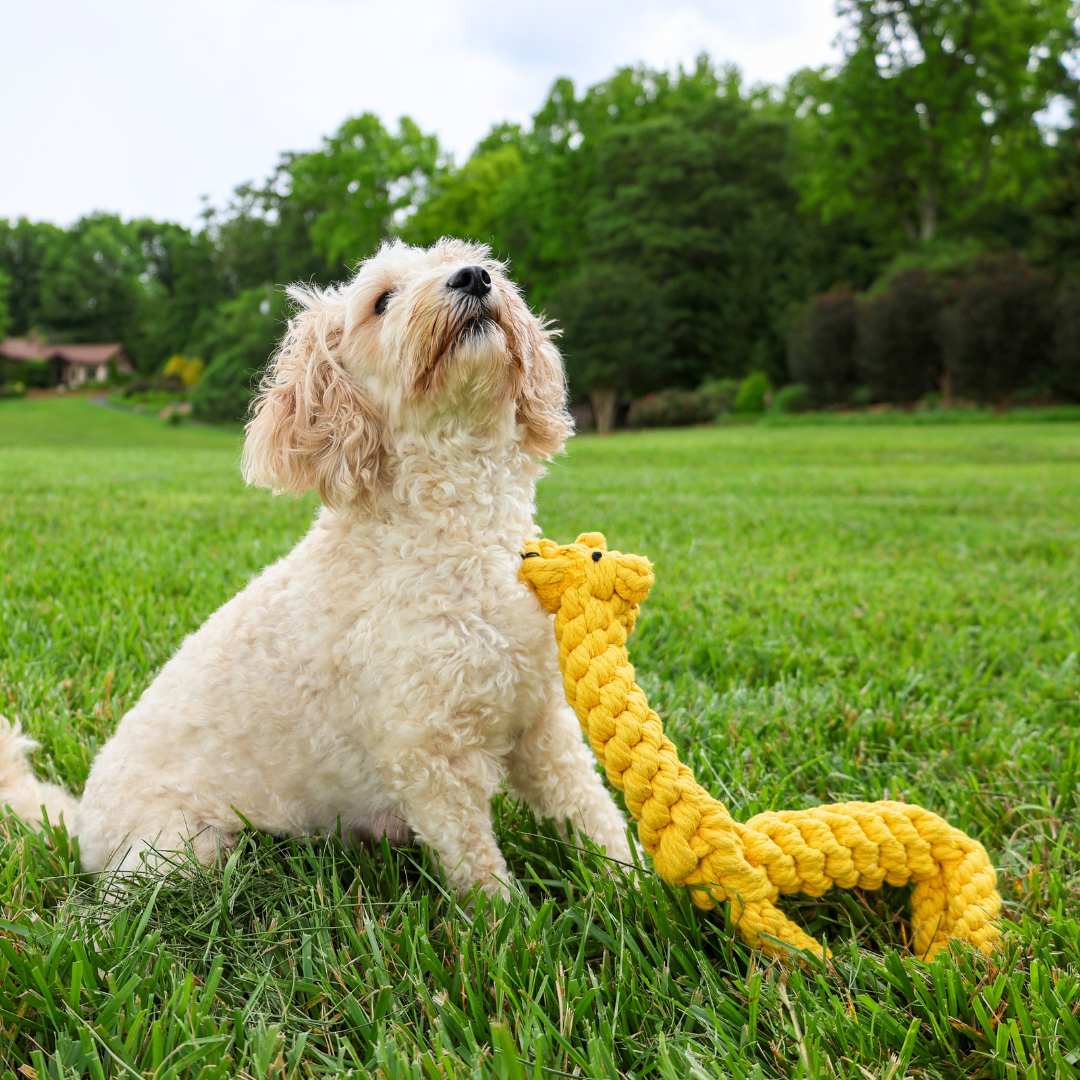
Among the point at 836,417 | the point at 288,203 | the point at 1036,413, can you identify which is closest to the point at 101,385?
the point at 288,203

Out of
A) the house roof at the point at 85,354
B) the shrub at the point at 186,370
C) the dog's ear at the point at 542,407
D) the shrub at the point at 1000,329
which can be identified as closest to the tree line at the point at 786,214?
the shrub at the point at 1000,329

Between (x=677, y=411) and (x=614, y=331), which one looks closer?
(x=677, y=411)

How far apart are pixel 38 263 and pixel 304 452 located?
3040 inches

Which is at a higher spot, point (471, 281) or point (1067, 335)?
point (1067, 335)

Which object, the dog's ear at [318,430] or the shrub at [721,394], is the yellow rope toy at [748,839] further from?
the shrub at [721,394]

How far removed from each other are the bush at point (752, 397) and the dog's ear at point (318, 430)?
31.0 metres

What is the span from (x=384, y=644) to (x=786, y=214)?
4241 cm

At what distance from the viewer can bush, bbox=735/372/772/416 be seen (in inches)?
1251

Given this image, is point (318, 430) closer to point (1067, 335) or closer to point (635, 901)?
point (635, 901)

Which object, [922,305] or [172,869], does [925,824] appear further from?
[922,305]

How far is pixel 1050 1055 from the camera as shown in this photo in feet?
4.08

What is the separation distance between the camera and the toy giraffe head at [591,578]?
1.85m

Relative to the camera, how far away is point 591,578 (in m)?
1.85

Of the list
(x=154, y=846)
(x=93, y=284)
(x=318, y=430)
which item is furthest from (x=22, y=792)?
(x=93, y=284)
